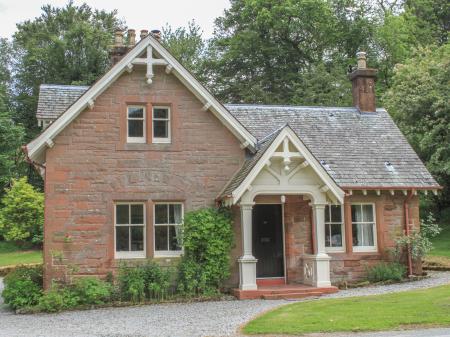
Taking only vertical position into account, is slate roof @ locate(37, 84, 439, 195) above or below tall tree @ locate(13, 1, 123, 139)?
below

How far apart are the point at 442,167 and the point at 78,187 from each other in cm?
1838

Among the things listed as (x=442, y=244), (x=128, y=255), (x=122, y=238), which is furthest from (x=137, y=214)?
(x=442, y=244)

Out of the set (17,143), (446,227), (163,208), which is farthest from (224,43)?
(163,208)

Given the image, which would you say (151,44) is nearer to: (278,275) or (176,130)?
(176,130)

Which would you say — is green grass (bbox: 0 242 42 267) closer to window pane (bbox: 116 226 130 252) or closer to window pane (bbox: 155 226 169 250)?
window pane (bbox: 116 226 130 252)

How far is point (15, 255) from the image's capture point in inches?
1387

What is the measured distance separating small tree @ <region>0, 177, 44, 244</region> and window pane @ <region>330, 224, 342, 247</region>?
22402 mm

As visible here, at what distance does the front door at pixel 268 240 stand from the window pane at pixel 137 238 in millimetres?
3702

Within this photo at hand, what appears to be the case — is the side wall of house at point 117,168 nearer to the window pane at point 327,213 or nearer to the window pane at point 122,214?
the window pane at point 122,214

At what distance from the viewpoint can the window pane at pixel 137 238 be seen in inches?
651

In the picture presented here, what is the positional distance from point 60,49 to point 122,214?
108ft

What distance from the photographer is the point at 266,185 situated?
16.5 metres

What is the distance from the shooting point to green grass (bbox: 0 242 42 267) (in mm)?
30869

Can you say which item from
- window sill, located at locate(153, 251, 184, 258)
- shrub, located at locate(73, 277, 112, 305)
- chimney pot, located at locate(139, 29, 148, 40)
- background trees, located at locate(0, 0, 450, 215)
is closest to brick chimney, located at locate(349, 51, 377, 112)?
chimney pot, located at locate(139, 29, 148, 40)
